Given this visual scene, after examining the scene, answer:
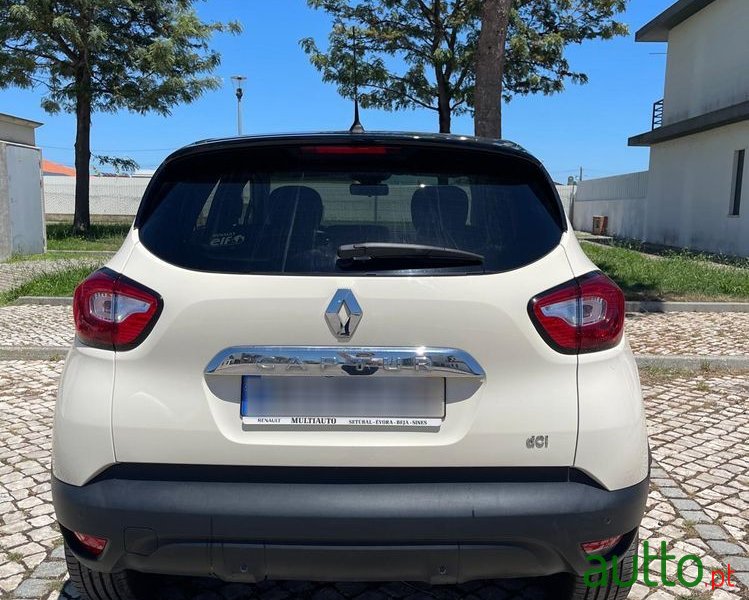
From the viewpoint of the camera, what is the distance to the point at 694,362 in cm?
623

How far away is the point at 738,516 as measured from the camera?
11.0 ft

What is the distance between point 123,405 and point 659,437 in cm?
370

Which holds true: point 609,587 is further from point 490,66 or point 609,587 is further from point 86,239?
point 86,239

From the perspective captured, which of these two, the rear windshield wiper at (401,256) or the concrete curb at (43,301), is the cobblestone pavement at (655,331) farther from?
the rear windshield wiper at (401,256)

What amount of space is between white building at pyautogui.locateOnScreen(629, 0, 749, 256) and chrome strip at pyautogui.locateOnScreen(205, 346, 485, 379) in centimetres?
1699

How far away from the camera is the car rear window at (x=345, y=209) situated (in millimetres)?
2084

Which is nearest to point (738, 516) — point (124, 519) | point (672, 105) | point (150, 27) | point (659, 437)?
point (659, 437)

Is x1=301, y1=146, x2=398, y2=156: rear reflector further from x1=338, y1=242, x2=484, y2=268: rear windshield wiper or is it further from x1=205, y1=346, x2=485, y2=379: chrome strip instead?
x1=205, y1=346, x2=485, y2=379: chrome strip

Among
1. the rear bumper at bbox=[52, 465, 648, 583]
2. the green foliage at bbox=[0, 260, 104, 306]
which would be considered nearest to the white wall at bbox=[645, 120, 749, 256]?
the green foliage at bbox=[0, 260, 104, 306]

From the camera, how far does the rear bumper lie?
1.91 metres

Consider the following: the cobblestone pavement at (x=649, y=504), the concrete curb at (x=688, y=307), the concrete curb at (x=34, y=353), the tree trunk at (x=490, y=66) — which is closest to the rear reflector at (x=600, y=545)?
the cobblestone pavement at (x=649, y=504)

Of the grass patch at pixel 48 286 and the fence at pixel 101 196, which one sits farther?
the fence at pixel 101 196

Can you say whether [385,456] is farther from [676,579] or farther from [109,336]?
[676,579]

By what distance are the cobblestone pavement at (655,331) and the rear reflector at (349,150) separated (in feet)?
16.9
